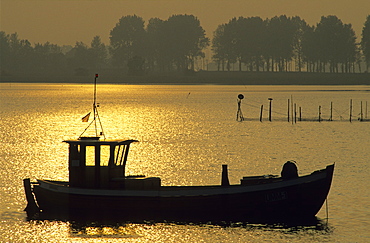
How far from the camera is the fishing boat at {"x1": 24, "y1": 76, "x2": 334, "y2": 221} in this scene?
Result: 36500mm

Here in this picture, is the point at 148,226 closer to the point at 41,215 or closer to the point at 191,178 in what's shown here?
the point at 41,215

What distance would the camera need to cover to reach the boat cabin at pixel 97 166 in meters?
37.1

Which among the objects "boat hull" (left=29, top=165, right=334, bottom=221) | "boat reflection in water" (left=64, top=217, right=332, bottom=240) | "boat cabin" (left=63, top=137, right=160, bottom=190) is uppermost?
"boat cabin" (left=63, top=137, right=160, bottom=190)

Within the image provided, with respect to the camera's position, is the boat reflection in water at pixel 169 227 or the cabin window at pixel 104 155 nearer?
the boat reflection in water at pixel 169 227

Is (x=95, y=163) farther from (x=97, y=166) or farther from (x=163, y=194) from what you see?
(x=163, y=194)

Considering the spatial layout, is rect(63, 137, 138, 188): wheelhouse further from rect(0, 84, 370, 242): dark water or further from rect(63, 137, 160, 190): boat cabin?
rect(0, 84, 370, 242): dark water

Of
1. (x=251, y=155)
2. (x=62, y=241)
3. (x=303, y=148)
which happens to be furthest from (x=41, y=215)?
(x=303, y=148)

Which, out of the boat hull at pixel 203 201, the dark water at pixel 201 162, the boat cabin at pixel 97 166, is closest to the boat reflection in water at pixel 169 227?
the dark water at pixel 201 162

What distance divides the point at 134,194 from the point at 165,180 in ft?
53.4

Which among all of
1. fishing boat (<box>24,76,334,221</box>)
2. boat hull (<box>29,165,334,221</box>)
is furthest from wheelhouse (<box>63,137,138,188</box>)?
boat hull (<box>29,165,334,221</box>)

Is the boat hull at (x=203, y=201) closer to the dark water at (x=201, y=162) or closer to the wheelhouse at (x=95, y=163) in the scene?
the wheelhouse at (x=95, y=163)

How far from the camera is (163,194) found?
36406mm

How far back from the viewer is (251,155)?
229 feet

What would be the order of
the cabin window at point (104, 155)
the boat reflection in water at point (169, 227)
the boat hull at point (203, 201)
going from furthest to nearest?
1. the cabin window at point (104, 155)
2. the boat hull at point (203, 201)
3. the boat reflection in water at point (169, 227)
